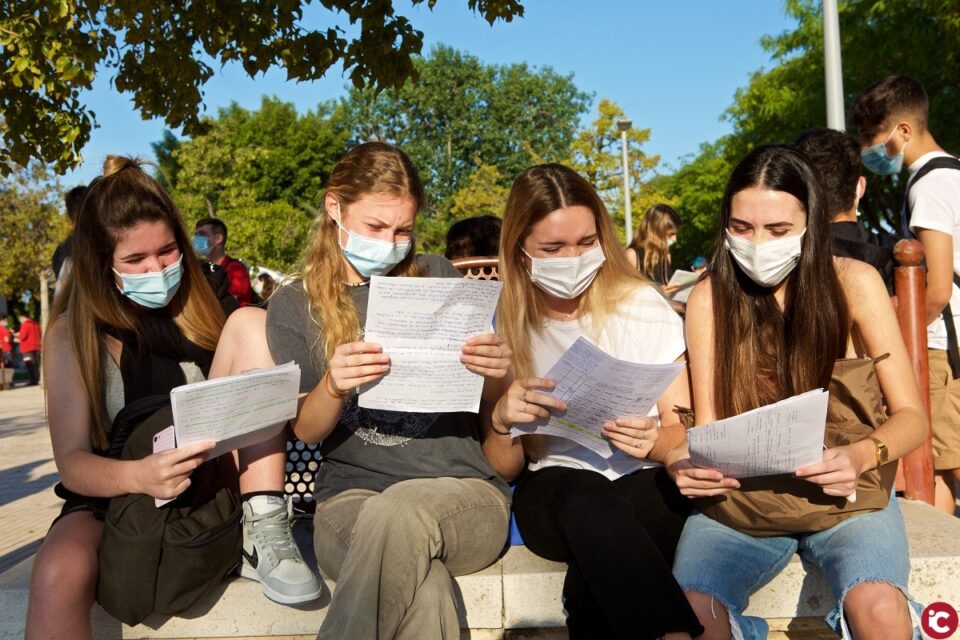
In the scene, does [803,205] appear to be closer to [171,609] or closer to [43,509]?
[171,609]

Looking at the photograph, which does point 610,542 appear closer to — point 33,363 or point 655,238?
point 655,238

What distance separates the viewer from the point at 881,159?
170 inches

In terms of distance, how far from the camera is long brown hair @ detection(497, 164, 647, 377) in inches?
132

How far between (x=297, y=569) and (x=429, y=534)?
0.50m

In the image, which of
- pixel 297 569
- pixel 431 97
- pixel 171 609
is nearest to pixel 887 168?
pixel 297 569

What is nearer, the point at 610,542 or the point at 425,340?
the point at 610,542

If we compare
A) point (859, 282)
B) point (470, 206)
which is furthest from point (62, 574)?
point (470, 206)

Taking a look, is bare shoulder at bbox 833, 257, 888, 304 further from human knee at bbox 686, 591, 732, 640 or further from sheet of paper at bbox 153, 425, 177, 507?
sheet of paper at bbox 153, 425, 177, 507

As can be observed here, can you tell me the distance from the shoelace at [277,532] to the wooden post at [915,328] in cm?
242

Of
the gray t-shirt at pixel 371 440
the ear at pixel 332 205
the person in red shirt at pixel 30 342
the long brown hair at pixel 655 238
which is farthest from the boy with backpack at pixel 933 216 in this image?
the person in red shirt at pixel 30 342

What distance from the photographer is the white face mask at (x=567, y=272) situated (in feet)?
10.9

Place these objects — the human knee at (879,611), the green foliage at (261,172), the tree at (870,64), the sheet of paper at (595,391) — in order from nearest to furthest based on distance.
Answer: the human knee at (879,611) < the sheet of paper at (595,391) < the tree at (870,64) < the green foliage at (261,172)

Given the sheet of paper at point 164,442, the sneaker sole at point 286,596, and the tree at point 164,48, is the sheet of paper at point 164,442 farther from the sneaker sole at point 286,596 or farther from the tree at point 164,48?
the tree at point 164,48

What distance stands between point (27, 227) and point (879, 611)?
33812mm
